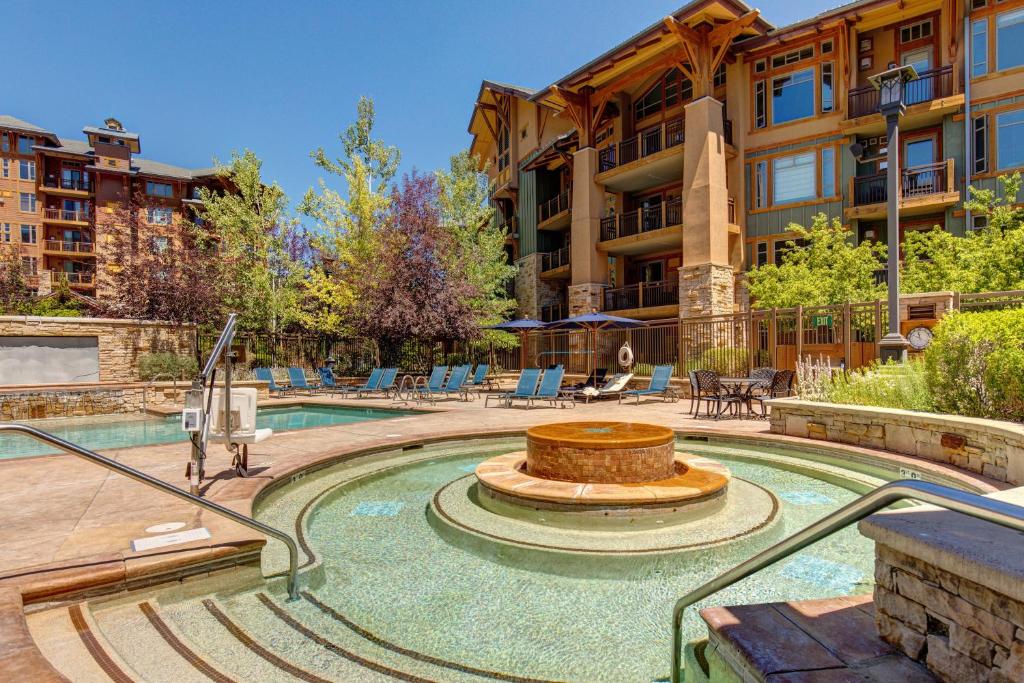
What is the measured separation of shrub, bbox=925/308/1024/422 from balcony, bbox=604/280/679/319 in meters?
13.8

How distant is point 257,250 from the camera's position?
24062 millimetres

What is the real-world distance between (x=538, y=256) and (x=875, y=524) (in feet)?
81.9

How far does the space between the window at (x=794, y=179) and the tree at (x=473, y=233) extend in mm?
11666

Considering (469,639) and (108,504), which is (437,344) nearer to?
(108,504)

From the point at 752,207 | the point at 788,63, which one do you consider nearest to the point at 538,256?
the point at 752,207

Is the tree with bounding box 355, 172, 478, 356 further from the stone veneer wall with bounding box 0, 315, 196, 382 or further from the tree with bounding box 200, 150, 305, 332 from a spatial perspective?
the stone veneer wall with bounding box 0, 315, 196, 382

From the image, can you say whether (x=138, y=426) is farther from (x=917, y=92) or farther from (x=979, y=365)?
(x=917, y=92)

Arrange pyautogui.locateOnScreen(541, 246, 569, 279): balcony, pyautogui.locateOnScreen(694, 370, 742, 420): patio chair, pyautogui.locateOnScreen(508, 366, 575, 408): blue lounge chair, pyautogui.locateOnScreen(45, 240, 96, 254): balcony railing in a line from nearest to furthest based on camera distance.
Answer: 1. pyautogui.locateOnScreen(694, 370, 742, 420): patio chair
2. pyautogui.locateOnScreen(508, 366, 575, 408): blue lounge chair
3. pyautogui.locateOnScreen(541, 246, 569, 279): balcony
4. pyautogui.locateOnScreen(45, 240, 96, 254): balcony railing

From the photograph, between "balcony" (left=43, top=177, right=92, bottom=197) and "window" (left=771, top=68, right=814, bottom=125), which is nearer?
"window" (left=771, top=68, right=814, bottom=125)

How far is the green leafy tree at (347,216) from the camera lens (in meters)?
22.6

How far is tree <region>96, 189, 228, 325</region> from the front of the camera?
18812 mm

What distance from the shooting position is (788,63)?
19016mm

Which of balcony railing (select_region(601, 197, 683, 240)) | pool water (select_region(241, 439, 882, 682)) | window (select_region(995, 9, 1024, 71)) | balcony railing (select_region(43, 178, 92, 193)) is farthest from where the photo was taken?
balcony railing (select_region(43, 178, 92, 193))

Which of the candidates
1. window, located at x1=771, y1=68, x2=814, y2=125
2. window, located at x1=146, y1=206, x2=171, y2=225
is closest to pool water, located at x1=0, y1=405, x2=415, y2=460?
window, located at x1=146, y1=206, x2=171, y2=225
